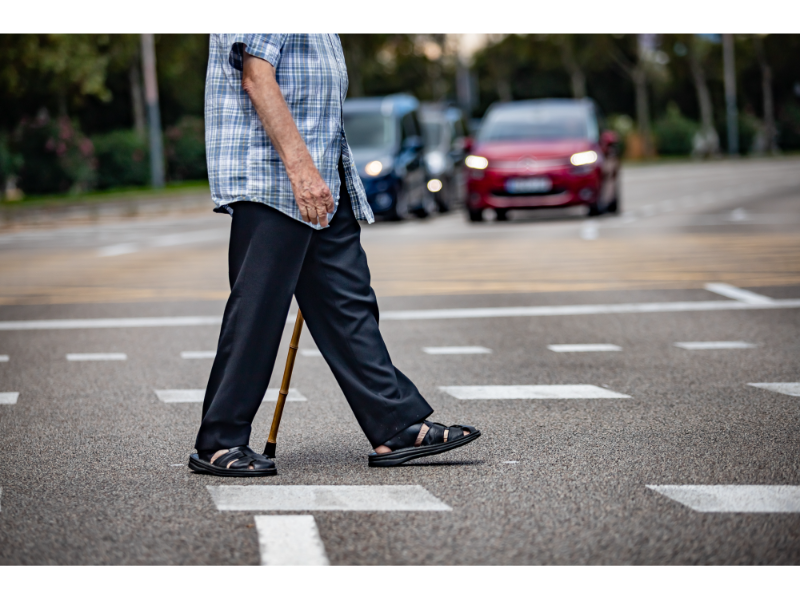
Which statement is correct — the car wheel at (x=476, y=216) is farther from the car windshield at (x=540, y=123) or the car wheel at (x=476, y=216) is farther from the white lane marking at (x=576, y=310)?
the white lane marking at (x=576, y=310)

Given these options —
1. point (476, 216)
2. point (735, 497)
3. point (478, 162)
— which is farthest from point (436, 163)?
point (735, 497)

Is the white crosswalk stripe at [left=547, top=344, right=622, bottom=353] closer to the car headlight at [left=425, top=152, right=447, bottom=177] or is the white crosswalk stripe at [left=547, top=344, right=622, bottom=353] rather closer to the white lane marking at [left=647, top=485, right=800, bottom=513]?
the white lane marking at [left=647, top=485, right=800, bottom=513]

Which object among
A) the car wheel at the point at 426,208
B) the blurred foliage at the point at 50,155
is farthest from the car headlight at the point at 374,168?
the blurred foliage at the point at 50,155

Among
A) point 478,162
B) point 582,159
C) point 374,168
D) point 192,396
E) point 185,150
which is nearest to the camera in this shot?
point 192,396

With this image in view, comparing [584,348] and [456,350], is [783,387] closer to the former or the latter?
[584,348]

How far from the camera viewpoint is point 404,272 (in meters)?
12.4

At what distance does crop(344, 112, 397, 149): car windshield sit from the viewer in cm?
2044

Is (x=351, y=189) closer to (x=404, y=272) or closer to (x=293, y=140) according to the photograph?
(x=293, y=140)

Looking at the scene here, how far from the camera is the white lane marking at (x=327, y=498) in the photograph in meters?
3.88

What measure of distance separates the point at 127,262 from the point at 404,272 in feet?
12.8

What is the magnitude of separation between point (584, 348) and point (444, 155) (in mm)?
16789

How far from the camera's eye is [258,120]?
4363 mm

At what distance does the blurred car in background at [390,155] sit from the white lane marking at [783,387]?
13.3 meters
